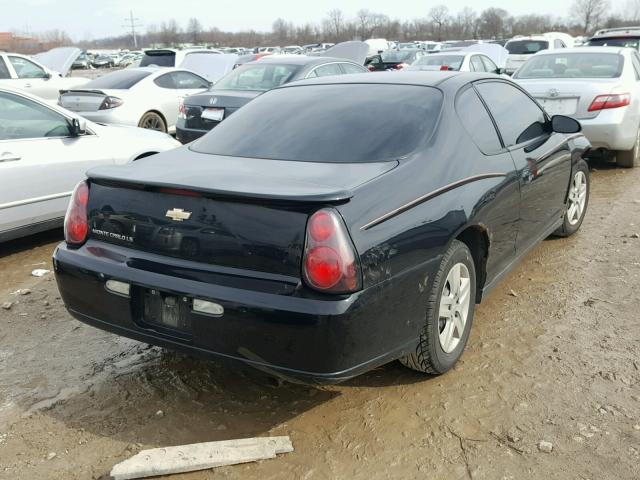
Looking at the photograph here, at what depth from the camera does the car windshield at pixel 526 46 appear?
59.5 feet

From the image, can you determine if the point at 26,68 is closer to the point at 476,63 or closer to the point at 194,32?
the point at 476,63

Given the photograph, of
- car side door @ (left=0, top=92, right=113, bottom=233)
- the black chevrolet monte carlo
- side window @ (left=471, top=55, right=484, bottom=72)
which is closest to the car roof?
the black chevrolet monte carlo

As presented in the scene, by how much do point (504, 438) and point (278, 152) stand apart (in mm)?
1790

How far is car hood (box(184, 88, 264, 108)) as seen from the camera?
827 centimetres

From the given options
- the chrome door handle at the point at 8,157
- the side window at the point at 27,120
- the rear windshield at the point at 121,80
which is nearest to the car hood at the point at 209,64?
the rear windshield at the point at 121,80

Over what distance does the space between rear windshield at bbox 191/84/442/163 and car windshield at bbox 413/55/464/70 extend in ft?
34.4

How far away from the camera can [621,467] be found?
2574 millimetres

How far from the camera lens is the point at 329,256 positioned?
2496 millimetres

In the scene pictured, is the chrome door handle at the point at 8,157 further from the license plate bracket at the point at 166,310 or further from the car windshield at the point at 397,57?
the car windshield at the point at 397,57

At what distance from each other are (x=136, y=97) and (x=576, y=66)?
6514mm

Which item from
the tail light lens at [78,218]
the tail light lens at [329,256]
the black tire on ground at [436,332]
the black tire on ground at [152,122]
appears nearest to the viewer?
the tail light lens at [329,256]

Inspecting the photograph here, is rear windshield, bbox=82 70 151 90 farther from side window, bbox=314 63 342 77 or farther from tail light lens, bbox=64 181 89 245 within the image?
tail light lens, bbox=64 181 89 245

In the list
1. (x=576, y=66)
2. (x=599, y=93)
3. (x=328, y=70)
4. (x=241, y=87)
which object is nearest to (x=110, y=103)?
(x=241, y=87)

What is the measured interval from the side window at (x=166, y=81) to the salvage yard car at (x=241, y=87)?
1698 mm
